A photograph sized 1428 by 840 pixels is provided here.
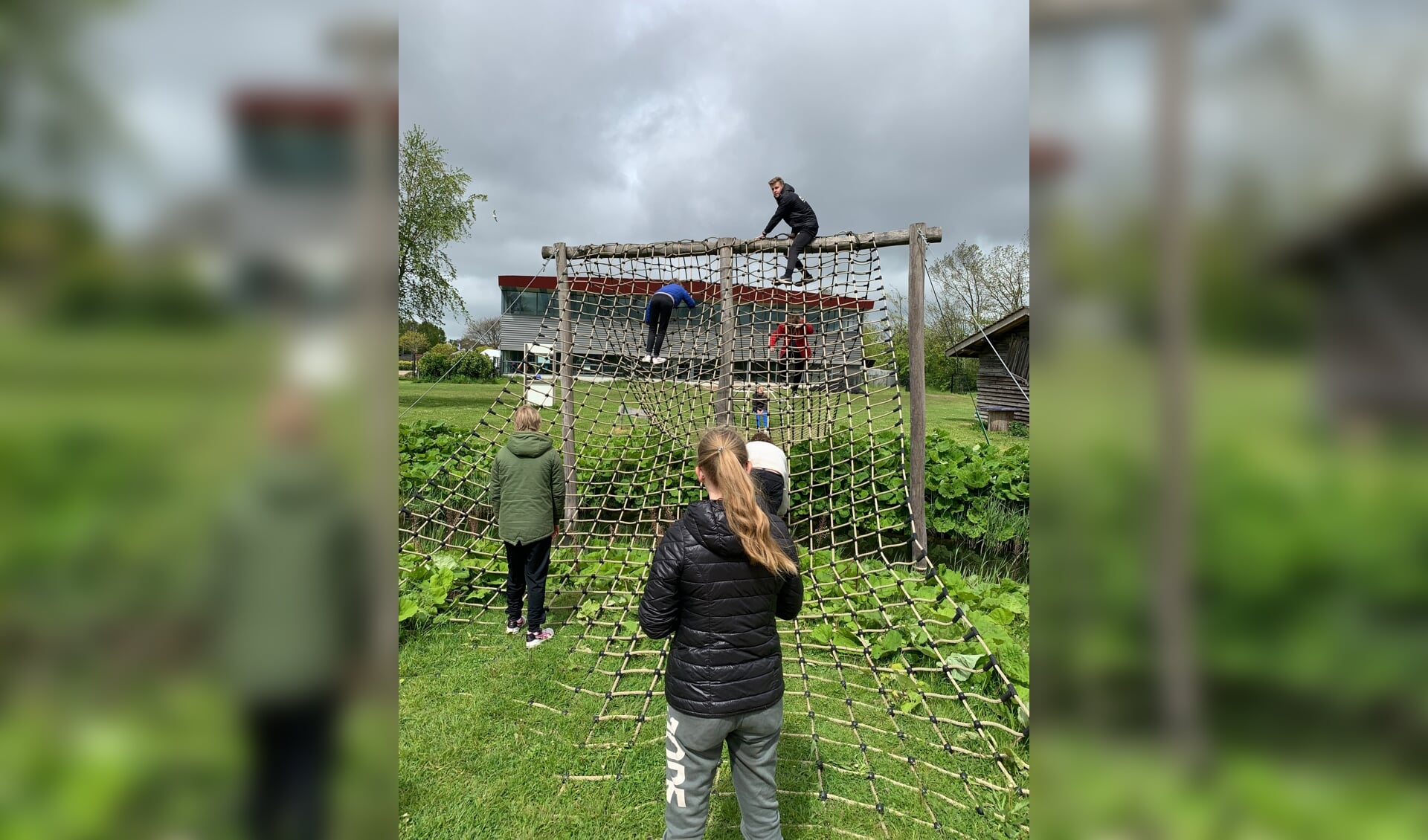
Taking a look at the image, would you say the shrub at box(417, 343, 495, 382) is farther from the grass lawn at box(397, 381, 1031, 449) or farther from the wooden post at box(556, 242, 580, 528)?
the wooden post at box(556, 242, 580, 528)

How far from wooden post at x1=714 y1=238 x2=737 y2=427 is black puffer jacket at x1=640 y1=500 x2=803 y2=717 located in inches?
141

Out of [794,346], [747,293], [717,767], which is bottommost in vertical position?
[717,767]

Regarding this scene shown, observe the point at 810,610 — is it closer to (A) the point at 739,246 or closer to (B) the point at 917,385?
(B) the point at 917,385

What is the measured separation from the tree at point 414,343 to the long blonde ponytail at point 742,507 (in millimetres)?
32814

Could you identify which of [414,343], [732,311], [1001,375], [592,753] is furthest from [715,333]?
[414,343]

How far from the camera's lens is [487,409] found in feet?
34.1

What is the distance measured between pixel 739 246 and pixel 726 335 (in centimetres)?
87

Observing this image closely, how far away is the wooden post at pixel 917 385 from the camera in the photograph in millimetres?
5203

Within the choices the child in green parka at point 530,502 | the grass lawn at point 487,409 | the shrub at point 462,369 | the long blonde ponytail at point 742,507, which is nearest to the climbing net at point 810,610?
the child in green parka at point 530,502
